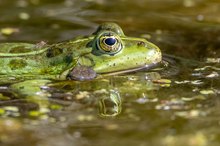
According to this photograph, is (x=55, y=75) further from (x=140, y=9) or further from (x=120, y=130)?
(x=140, y=9)

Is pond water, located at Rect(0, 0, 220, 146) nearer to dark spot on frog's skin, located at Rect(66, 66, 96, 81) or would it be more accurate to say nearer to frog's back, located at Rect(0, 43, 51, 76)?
dark spot on frog's skin, located at Rect(66, 66, 96, 81)

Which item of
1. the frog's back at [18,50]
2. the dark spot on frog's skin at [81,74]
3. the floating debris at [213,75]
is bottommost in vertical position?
the floating debris at [213,75]

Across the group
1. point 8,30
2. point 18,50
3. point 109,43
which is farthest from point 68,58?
point 8,30

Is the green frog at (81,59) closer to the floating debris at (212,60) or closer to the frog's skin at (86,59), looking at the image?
the frog's skin at (86,59)

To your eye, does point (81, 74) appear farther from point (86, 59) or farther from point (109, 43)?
point (109, 43)

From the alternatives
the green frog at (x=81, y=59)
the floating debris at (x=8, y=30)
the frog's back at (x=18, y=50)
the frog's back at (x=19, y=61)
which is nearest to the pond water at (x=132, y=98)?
the floating debris at (x=8, y=30)

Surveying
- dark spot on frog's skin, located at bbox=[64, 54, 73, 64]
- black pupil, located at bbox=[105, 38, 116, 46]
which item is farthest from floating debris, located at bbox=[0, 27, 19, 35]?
black pupil, located at bbox=[105, 38, 116, 46]
